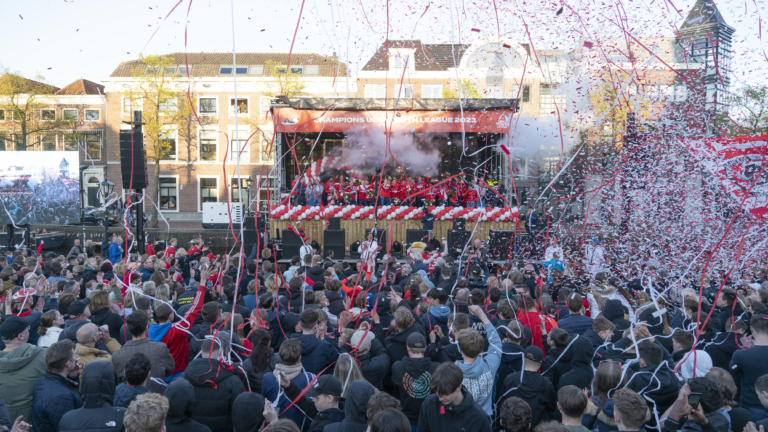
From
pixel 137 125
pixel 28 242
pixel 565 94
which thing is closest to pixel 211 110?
pixel 28 242

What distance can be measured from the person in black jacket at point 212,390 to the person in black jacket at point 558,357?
217 cm

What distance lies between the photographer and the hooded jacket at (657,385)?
2932 mm

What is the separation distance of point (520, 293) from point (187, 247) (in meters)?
6.49

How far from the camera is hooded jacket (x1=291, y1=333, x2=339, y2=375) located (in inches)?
135

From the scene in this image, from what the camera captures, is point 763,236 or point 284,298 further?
point 763,236

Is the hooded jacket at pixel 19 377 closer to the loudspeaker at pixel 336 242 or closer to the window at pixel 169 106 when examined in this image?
the loudspeaker at pixel 336 242

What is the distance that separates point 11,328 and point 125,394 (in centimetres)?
121

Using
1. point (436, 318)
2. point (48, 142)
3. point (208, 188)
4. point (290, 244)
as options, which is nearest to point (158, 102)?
point (208, 188)

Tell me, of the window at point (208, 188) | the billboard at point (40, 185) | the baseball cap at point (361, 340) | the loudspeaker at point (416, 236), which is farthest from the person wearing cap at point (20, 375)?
the window at point (208, 188)

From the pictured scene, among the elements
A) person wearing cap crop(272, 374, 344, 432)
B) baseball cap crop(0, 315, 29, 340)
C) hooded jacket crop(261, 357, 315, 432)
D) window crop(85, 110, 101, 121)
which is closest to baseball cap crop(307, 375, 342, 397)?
person wearing cap crop(272, 374, 344, 432)

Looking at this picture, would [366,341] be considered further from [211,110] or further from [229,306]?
[211,110]

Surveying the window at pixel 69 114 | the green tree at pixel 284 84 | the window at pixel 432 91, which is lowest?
the window at pixel 69 114

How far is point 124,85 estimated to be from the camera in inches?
1150

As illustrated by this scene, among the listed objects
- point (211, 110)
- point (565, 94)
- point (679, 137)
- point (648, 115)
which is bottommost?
point (679, 137)
